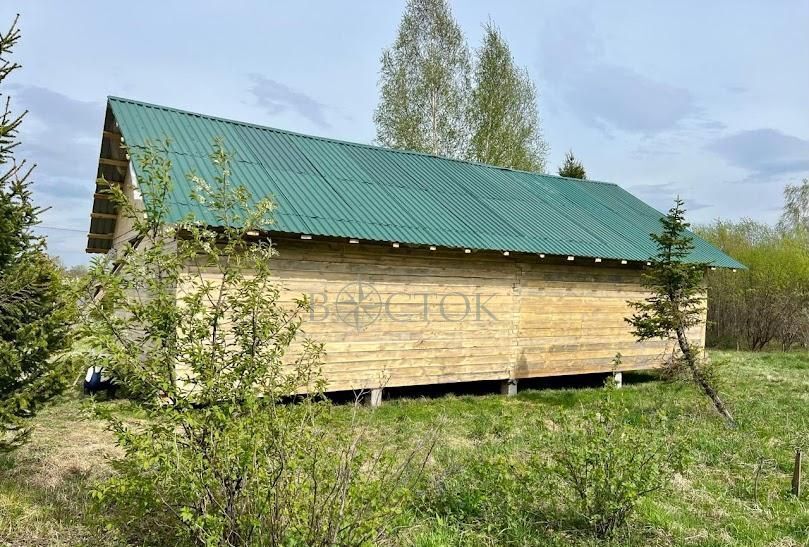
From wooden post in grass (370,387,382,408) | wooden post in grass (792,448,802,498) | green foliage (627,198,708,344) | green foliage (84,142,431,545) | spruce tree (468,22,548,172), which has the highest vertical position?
spruce tree (468,22,548,172)

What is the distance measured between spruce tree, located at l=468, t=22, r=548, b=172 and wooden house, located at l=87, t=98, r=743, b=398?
1249 cm

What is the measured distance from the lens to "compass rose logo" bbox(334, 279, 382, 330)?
891 cm

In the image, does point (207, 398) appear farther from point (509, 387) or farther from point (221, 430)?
point (509, 387)

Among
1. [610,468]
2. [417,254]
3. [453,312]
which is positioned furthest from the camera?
[453,312]

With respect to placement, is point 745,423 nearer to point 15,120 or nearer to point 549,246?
point 549,246

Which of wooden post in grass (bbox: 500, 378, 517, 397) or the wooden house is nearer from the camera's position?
the wooden house

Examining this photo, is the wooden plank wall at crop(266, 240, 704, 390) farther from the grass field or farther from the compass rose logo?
the grass field

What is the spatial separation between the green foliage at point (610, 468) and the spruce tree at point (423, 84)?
20.9m

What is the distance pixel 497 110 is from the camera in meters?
25.2

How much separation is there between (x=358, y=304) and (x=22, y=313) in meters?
4.93

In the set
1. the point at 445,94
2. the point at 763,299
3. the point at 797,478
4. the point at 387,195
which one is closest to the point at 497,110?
the point at 445,94

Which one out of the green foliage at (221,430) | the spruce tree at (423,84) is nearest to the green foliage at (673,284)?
the green foliage at (221,430)

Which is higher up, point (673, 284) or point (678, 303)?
point (673, 284)

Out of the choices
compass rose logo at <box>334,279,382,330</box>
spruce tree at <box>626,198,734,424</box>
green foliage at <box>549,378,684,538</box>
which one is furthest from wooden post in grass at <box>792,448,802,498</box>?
compass rose logo at <box>334,279,382,330</box>
